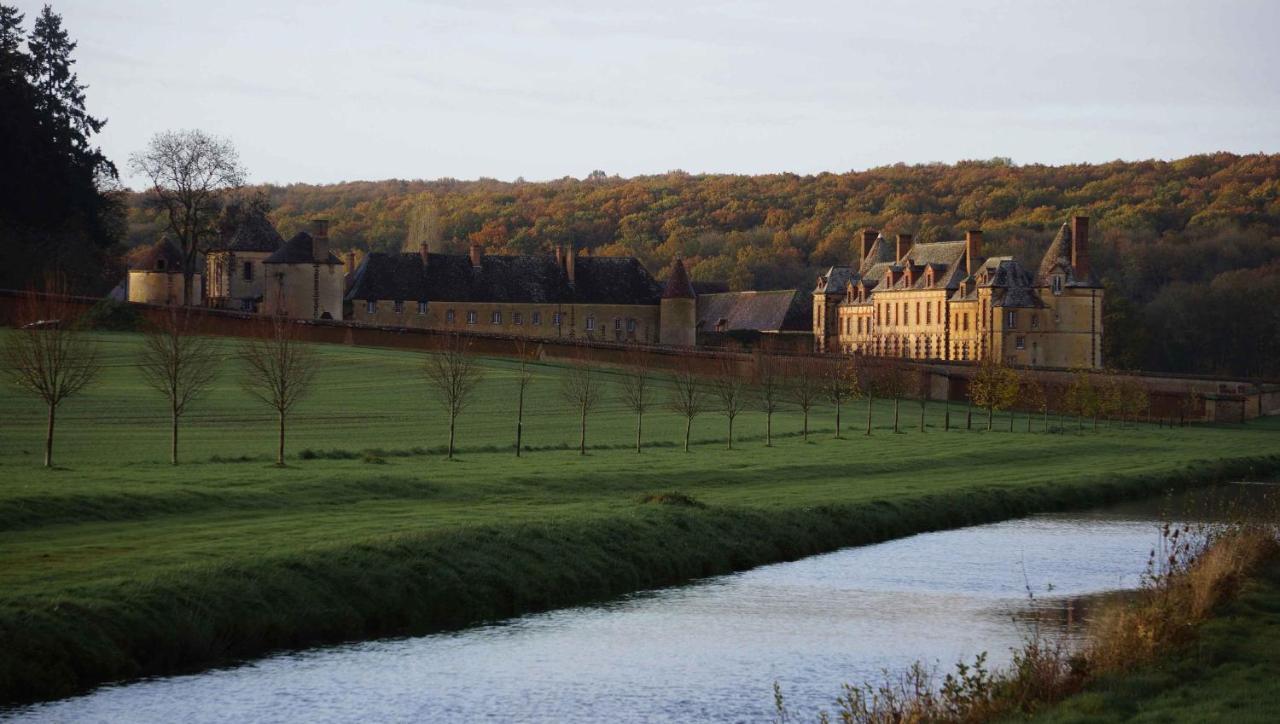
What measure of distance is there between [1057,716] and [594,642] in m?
7.61

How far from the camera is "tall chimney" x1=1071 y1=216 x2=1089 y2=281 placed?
305 ft

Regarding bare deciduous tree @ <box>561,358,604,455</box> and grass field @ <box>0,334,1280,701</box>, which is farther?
bare deciduous tree @ <box>561,358,604,455</box>

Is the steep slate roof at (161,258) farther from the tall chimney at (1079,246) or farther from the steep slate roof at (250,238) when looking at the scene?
the tall chimney at (1079,246)

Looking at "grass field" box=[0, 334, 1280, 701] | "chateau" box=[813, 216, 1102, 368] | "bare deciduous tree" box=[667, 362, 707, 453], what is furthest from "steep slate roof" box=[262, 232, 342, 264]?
"chateau" box=[813, 216, 1102, 368]

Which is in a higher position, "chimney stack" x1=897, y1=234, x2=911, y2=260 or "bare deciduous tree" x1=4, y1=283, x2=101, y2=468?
"chimney stack" x1=897, y1=234, x2=911, y2=260

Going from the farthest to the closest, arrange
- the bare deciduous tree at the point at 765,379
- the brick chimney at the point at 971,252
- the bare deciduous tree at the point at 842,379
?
the brick chimney at the point at 971,252, the bare deciduous tree at the point at 765,379, the bare deciduous tree at the point at 842,379

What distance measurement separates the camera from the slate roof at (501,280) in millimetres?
91938

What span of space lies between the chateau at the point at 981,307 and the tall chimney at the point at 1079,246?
0.20ft

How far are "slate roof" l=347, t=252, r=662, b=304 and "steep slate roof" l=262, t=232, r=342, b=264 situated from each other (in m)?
6.75

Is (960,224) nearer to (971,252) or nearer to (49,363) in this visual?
(971,252)

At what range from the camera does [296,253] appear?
84.6 m

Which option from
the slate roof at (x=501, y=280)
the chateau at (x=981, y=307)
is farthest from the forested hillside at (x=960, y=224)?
the slate roof at (x=501, y=280)

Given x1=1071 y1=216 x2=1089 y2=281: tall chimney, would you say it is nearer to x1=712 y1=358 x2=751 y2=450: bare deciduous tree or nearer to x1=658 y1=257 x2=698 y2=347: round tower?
x1=658 y1=257 x2=698 y2=347: round tower

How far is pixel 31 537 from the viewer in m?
22.0
